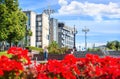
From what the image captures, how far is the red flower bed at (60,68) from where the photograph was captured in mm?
7355

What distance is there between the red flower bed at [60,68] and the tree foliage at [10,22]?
169 ft

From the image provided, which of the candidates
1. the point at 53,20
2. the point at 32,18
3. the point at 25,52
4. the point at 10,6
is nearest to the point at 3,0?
the point at 10,6

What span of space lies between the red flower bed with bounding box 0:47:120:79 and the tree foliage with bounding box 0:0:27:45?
169ft

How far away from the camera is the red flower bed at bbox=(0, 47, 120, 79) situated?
24.1 feet

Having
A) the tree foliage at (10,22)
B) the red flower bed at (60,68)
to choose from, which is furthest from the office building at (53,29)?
the red flower bed at (60,68)

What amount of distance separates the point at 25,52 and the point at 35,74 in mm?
572

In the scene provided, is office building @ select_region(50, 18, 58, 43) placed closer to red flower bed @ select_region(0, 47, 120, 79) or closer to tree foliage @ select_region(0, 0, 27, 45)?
tree foliage @ select_region(0, 0, 27, 45)

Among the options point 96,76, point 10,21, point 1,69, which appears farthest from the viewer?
point 10,21

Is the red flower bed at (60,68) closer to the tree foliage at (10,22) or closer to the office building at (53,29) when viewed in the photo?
the tree foliage at (10,22)

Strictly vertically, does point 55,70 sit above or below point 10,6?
below

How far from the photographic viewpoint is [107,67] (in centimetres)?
809

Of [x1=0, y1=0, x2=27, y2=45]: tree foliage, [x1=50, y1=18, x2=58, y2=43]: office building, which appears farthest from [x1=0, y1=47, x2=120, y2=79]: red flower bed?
[x1=50, y1=18, x2=58, y2=43]: office building

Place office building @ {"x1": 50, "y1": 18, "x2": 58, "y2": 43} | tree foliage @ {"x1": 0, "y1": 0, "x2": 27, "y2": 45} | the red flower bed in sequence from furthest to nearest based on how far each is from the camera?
office building @ {"x1": 50, "y1": 18, "x2": 58, "y2": 43} → tree foliage @ {"x1": 0, "y1": 0, "x2": 27, "y2": 45} → the red flower bed

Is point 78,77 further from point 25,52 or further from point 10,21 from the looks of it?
point 10,21
